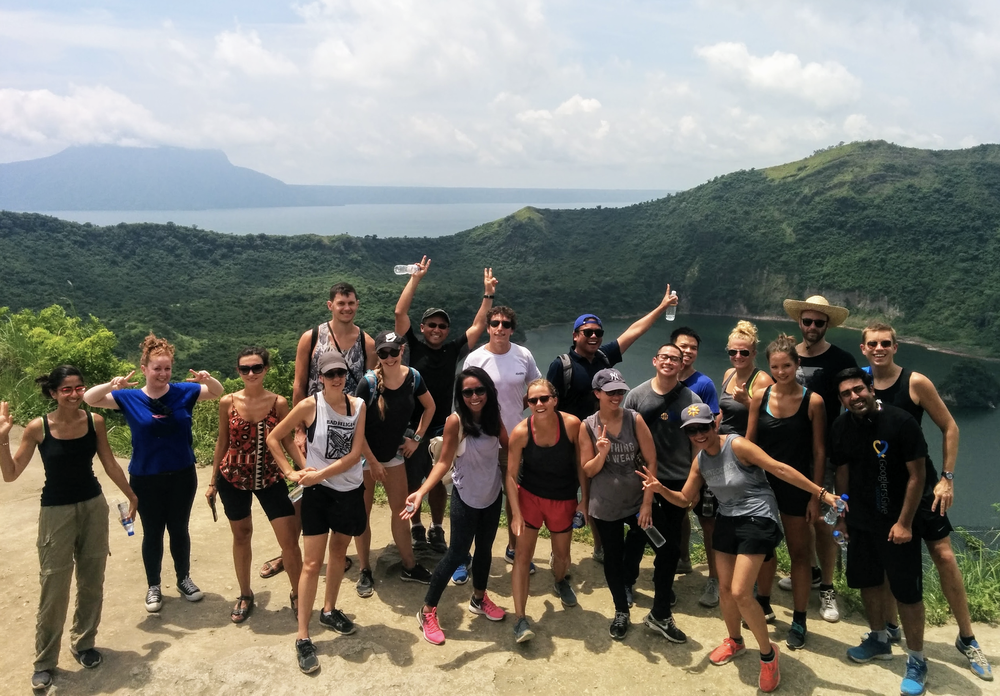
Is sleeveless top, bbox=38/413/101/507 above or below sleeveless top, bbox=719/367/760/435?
below

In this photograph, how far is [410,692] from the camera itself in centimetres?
362

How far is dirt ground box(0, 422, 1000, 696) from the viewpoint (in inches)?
145

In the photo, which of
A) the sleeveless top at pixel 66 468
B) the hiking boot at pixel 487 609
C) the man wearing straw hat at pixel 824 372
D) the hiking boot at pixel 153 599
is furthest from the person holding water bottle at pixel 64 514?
the man wearing straw hat at pixel 824 372

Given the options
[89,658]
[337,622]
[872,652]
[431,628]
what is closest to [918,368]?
[872,652]

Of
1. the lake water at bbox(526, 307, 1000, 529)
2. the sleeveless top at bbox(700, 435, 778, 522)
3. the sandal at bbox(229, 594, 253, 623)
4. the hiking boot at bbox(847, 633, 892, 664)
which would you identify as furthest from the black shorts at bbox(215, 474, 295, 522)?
the lake water at bbox(526, 307, 1000, 529)

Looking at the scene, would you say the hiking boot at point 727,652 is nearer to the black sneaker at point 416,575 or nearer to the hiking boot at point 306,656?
the black sneaker at point 416,575

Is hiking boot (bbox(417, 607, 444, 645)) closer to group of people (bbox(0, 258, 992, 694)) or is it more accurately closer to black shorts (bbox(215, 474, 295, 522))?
group of people (bbox(0, 258, 992, 694))

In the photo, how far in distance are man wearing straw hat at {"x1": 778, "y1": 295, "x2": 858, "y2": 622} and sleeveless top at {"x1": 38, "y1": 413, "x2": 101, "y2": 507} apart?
175 inches

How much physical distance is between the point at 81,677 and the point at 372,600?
1.74 m

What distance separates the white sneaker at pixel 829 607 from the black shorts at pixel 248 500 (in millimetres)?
3652

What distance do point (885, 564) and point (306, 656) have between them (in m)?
3.40

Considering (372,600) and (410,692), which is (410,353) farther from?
(410,692)

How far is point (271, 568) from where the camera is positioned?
4.98m

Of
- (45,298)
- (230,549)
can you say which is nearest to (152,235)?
(45,298)
